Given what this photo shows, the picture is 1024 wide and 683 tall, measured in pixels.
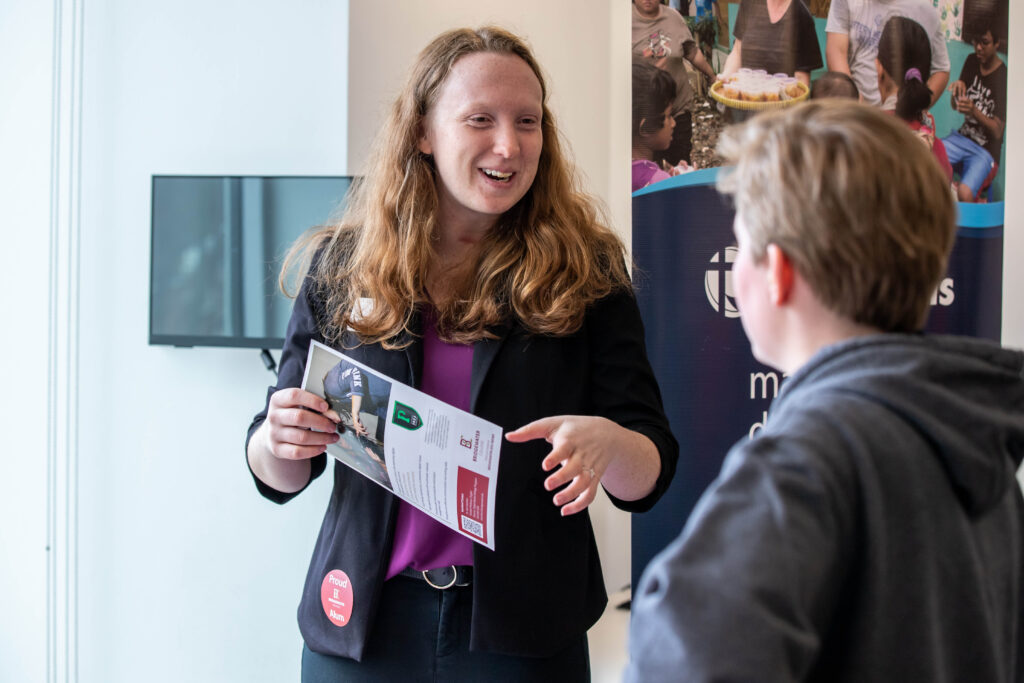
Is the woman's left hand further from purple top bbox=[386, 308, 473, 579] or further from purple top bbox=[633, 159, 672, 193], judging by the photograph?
purple top bbox=[633, 159, 672, 193]

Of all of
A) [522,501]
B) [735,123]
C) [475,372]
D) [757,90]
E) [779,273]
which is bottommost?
Result: [522,501]

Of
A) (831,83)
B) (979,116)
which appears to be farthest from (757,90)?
(979,116)

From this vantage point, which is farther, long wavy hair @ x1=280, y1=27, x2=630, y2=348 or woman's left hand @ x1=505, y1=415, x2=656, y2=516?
long wavy hair @ x1=280, y1=27, x2=630, y2=348

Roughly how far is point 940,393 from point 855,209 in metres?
0.17

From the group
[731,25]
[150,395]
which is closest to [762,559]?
[731,25]

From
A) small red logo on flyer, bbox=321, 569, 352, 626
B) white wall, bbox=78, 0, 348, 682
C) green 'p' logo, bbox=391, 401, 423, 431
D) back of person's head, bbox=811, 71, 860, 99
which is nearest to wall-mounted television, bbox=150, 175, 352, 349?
white wall, bbox=78, 0, 348, 682

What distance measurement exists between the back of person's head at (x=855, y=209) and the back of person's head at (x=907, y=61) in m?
2.15

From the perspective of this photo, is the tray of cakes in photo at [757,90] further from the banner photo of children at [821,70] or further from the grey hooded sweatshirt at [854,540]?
the grey hooded sweatshirt at [854,540]

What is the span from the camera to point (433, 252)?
1565 mm

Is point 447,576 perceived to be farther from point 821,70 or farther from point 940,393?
point 821,70

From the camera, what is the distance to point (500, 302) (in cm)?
145

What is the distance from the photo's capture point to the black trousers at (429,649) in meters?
1.31

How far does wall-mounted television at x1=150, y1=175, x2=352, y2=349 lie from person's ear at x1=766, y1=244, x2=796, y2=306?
195 centimetres

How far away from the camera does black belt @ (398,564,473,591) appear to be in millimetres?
1315
